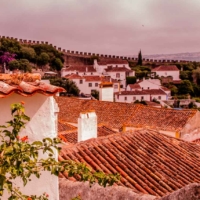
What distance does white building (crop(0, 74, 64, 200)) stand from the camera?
11.9 feet

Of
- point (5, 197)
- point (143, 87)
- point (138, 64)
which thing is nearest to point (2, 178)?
point (5, 197)

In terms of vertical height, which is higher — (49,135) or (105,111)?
(49,135)

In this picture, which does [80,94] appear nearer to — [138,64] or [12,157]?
[138,64]

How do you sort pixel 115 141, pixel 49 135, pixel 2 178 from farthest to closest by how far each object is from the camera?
pixel 115 141 → pixel 49 135 → pixel 2 178

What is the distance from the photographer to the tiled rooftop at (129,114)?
2053 cm

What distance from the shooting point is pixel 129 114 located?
2258cm

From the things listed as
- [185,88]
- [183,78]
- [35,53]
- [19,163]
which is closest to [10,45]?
[35,53]

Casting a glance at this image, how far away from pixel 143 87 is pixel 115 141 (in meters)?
58.3

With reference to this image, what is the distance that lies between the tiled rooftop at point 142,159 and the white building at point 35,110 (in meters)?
2.38

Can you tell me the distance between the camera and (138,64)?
8969 centimetres

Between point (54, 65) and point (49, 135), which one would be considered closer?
point (49, 135)

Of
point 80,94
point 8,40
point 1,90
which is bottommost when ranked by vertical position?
point 80,94

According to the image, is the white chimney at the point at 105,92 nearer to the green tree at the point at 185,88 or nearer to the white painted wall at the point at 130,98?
the white painted wall at the point at 130,98

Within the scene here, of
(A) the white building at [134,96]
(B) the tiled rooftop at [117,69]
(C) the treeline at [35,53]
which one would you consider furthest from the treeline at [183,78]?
(C) the treeline at [35,53]
